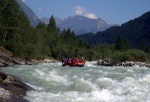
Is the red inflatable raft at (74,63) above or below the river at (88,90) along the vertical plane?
above

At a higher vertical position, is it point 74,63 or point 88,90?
point 74,63

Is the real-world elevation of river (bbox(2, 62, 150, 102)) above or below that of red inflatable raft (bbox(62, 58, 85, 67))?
below

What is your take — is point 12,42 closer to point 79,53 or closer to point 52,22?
point 79,53

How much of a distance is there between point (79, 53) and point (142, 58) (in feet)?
121

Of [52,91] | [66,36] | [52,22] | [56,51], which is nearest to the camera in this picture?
[52,91]

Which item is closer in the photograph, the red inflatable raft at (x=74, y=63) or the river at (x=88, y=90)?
the river at (x=88, y=90)

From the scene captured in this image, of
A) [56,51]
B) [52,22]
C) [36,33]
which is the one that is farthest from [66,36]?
[36,33]

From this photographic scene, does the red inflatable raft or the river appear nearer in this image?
the river

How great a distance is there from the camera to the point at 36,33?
7662 centimetres

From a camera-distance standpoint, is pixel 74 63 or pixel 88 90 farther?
pixel 74 63

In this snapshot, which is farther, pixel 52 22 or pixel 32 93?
pixel 52 22

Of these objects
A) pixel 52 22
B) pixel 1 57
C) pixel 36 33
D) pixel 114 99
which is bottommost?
pixel 114 99

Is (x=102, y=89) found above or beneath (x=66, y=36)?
beneath

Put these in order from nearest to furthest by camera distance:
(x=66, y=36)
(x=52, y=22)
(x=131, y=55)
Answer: (x=131, y=55), (x=52, y=22), (x=66, y=36)
